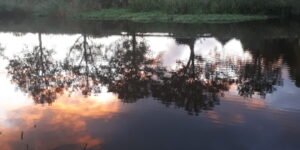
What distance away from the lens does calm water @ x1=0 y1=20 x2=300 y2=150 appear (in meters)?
12.8

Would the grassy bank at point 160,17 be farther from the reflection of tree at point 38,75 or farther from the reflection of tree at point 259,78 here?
the reflection of tree at point 259,78

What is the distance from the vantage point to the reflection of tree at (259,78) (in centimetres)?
1793

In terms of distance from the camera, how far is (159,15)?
51312 mm

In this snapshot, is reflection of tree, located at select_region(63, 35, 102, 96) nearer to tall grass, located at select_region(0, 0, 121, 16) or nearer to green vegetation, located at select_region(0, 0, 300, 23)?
green vegetation, located at select_region(0, 0, 300, 23)

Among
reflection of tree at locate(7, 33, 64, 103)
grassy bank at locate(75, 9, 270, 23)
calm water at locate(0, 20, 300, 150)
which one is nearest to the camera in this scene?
calm water at locate(0, 20, 300, 150)

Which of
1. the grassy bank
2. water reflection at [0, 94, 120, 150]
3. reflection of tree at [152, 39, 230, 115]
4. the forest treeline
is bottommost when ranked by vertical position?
water reflection at [0, 94, 120, 150]

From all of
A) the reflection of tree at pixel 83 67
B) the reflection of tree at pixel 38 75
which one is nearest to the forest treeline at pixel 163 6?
the reflection of tree at pixel 83 67

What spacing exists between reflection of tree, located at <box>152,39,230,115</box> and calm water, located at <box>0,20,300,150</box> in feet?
0.15

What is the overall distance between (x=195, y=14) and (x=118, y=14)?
1189cm

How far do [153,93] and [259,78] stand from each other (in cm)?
588

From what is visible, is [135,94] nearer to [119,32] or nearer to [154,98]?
[154,98]

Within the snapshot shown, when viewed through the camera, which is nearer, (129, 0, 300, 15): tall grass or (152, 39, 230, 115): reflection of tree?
(152, 39, 230, 115): reflection of tree

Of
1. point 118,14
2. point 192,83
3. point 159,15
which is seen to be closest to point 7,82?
point 192,83

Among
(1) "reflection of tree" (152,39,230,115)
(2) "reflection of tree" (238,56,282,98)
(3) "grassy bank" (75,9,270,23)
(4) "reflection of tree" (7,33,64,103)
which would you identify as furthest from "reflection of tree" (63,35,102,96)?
(3) "grassy bank" (75,9,270,23)
